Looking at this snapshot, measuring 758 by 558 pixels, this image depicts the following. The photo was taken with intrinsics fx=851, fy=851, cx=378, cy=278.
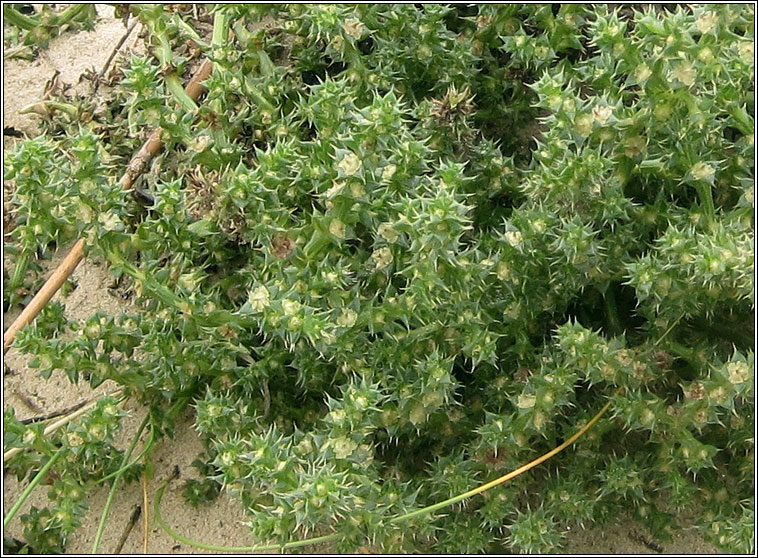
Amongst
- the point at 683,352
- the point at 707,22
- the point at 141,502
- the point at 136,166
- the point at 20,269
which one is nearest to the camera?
the point at 707,22

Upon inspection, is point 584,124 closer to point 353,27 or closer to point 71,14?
point 353,27

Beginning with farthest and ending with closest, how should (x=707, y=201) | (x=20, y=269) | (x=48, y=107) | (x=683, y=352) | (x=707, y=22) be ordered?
(x=48, y=107), (x=20, y=269), (x=683, y=352), (x=707, y=201), (x=707, y=22)

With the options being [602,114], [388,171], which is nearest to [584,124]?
[602,114]

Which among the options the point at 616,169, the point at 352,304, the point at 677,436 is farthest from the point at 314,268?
the point at 677,436

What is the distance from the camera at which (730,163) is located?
6.04 feet

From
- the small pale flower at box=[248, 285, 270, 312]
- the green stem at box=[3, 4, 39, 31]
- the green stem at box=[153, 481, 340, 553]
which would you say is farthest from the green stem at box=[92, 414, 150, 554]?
the green stem at box=[3, 4, 39, 31]

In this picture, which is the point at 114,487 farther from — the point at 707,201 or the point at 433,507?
the point at 707,201

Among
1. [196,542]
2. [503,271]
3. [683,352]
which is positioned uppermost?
[503,271]

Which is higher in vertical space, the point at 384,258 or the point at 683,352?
the point at 384,258

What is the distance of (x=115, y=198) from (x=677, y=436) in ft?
4.22

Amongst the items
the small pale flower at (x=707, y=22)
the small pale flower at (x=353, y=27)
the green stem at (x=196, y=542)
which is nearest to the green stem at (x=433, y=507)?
the green stem at (x=196, y=542)

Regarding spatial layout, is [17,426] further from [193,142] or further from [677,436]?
[677,436]

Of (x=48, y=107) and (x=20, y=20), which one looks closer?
(x=20, y=20)

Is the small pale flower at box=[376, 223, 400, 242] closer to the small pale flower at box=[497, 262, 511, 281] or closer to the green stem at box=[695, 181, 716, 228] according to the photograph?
the small pale flower at box=[497, 262, 511, 281]
